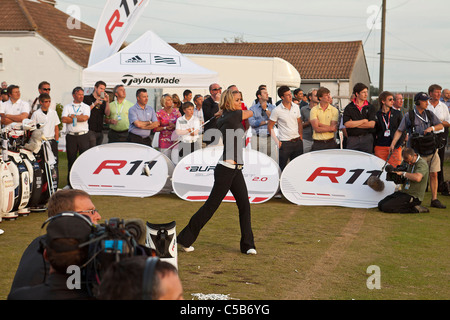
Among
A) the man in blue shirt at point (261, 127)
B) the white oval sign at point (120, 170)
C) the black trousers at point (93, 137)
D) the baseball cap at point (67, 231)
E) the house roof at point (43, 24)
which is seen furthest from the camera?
the house roof at point (43, 24)

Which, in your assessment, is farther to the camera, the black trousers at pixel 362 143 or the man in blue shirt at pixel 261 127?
the man in blue shirt at pixel 261 127

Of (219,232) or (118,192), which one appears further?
(118,192)

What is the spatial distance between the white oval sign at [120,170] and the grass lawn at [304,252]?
858 mm

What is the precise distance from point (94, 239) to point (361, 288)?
3919 mm

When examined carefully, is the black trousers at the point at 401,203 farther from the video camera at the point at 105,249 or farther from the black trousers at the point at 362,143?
the video camera at the point at 105,249

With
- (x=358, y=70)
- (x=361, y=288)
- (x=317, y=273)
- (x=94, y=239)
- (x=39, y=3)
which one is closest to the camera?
(x=94, y=239)

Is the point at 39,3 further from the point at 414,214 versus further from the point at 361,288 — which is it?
the point at 361,288

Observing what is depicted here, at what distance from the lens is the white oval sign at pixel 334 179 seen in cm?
1141

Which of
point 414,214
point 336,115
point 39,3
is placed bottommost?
point 414,214

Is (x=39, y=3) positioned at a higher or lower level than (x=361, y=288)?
higher

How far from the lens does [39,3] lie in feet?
147

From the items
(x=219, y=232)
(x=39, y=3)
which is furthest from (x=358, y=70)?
(x=219, y=232)

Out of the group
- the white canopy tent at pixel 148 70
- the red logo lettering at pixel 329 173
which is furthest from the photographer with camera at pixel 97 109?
the red logo lettering at pixel 329 173

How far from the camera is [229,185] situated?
7422 mm
